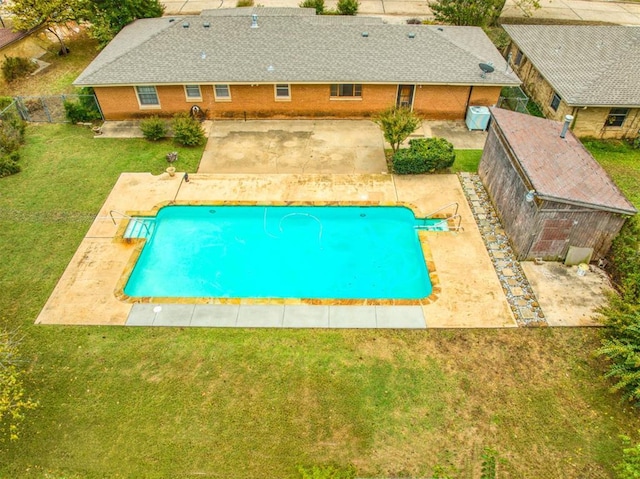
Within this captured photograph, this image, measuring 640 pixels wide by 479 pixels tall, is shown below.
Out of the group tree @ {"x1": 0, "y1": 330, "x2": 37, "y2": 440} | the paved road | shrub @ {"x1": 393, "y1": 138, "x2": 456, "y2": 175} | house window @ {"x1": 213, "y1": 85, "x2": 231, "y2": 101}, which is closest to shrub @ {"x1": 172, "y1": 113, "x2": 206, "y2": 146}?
house window @ {"x1": 213, "y1": 85, "x2": 231, "y2": 101}

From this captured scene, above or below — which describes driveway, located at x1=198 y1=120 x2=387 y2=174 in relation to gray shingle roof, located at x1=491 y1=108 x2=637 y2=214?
below

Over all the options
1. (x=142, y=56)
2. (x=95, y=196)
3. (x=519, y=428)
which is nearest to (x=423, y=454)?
(x=519, y=428)

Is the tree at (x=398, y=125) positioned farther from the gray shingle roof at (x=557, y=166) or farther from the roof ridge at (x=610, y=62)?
the roof ridge at (x=610, y=62)

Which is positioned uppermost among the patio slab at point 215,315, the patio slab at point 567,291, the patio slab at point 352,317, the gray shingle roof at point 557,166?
the gray shingle roof at point 557,166

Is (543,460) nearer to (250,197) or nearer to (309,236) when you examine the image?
(309,236)

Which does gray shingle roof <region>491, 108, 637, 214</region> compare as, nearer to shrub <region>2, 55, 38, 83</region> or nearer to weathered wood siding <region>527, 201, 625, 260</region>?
weathered wood siding <region>527, 201, 625, 260</region>

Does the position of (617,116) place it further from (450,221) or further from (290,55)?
(290,55)

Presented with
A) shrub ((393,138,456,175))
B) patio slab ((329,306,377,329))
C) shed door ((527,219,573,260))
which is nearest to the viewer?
patio slab ((329,306,377,329))

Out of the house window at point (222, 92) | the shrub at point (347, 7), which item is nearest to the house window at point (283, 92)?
the house window at point (222, 92)
